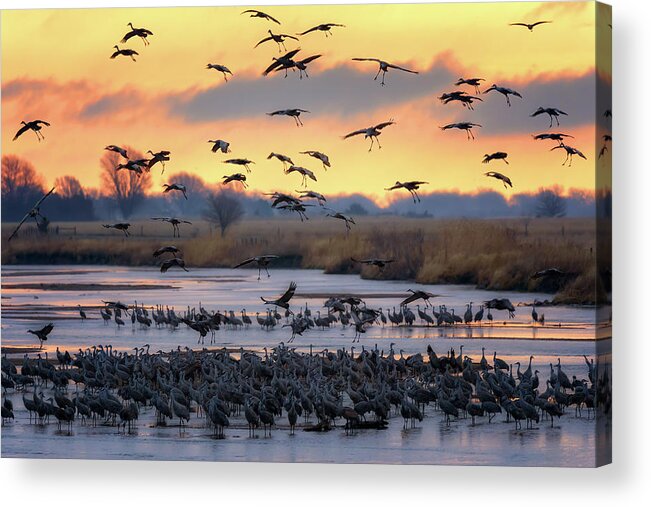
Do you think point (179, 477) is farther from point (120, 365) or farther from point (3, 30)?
point (3, 30)

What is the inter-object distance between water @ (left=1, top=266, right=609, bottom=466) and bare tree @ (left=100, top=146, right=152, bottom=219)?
707mm

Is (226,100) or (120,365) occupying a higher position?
(226,100)

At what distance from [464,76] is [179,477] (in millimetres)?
4989

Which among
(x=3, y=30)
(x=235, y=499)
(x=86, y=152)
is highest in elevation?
(x=3, y=30)

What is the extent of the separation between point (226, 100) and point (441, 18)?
2412 mm

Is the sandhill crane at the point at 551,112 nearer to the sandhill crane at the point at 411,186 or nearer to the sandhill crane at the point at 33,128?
the sandhill crane at the point at 411,186

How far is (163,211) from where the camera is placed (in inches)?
678

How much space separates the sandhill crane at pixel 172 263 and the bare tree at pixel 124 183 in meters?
0.69

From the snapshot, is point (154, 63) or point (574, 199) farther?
point (154, 63)

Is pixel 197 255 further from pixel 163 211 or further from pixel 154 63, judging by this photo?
pixel 154 63

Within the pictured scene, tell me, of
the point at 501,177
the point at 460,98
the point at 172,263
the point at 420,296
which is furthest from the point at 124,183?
the point at 501,177

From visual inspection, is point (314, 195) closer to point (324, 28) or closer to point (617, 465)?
point (324, 28)

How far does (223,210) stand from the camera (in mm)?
17125

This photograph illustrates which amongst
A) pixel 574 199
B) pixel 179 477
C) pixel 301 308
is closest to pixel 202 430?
pixel 179 477
